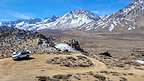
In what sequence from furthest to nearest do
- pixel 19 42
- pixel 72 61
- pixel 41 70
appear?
pixel 19 42 < pixel 72 61 < pixel 41 70

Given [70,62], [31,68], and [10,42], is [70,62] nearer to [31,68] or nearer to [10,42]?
[31,68]

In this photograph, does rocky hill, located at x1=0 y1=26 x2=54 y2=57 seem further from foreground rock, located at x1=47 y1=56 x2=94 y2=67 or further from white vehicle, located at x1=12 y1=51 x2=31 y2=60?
foreground rock, located at x1=47 y1=56 x2=94 y2=67

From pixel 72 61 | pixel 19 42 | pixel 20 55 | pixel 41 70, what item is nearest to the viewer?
pixel 41 70

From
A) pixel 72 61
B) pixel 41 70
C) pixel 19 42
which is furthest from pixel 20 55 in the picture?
pixel 19 42

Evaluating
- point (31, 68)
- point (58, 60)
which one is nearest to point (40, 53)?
point (58, 60)

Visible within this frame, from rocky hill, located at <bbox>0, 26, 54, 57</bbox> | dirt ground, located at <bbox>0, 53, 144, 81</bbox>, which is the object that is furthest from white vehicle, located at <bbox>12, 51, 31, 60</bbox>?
rocky hill, located at <bbox>0, 26, 54, 57</bbox>

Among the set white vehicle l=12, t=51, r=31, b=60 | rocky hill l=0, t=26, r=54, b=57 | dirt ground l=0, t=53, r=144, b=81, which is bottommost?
dirt ground l=0, t=53, r=144, b=81

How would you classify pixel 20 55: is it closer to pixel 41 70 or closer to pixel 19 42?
pixel 41 70

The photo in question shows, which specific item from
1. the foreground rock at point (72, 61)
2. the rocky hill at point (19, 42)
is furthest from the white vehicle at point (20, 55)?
the rocky hill at point (19, 42)

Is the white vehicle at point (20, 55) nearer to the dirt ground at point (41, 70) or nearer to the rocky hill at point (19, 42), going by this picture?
the dirt ground at point (41, 70)

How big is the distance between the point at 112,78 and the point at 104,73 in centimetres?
248

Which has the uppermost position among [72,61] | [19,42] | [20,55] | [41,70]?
[19,42]

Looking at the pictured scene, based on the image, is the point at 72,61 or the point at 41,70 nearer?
the point at 41,70

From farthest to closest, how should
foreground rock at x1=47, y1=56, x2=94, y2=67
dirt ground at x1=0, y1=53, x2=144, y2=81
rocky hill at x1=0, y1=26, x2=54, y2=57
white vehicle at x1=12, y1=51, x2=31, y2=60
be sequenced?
rocky hill at x1=0, y1=26, x2=54, y2=57
foreground rock at x1=47, y1=56, x2=94, y2=67
white vehicle at x1=12, y1=51, x2=31, y2=60
dirt ground at x1=0, y1=53, x2=144, y2=81
